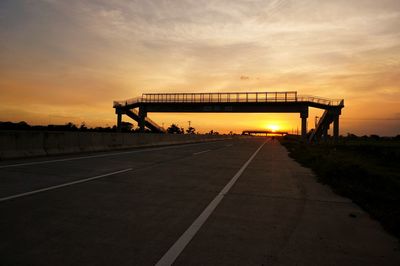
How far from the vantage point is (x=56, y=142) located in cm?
1883

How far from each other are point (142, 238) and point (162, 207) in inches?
79.1

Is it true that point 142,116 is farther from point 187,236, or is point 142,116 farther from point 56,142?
point 187,236

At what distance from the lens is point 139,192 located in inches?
337

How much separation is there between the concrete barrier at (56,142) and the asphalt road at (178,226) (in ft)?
21.7

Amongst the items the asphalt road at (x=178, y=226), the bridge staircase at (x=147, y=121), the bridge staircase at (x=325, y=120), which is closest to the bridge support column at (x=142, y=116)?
the bridge staircase at (x=147, y=121)

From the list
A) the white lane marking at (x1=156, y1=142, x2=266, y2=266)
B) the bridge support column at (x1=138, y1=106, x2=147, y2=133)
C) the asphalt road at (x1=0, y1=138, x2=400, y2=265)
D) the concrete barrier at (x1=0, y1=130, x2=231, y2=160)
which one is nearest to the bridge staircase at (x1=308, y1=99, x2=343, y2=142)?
the bridge support column at (x1=138, y1=106, x2=147, y2=133)

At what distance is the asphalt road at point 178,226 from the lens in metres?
4.44

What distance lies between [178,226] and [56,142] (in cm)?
1495

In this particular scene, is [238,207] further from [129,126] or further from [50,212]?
[129,126]

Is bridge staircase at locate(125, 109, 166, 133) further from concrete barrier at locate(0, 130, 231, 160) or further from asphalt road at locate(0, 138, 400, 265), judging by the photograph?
asphalt road at locate(0, 138, 400, 265)

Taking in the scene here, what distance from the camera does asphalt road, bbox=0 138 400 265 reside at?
444 centimetres

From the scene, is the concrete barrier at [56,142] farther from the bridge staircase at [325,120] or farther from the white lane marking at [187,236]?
the bridge staircase at [325,120]

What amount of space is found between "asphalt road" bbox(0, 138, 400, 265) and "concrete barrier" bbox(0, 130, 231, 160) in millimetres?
6608

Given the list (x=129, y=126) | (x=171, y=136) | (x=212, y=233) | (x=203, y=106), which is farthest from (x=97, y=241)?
(x=129, y=126)
